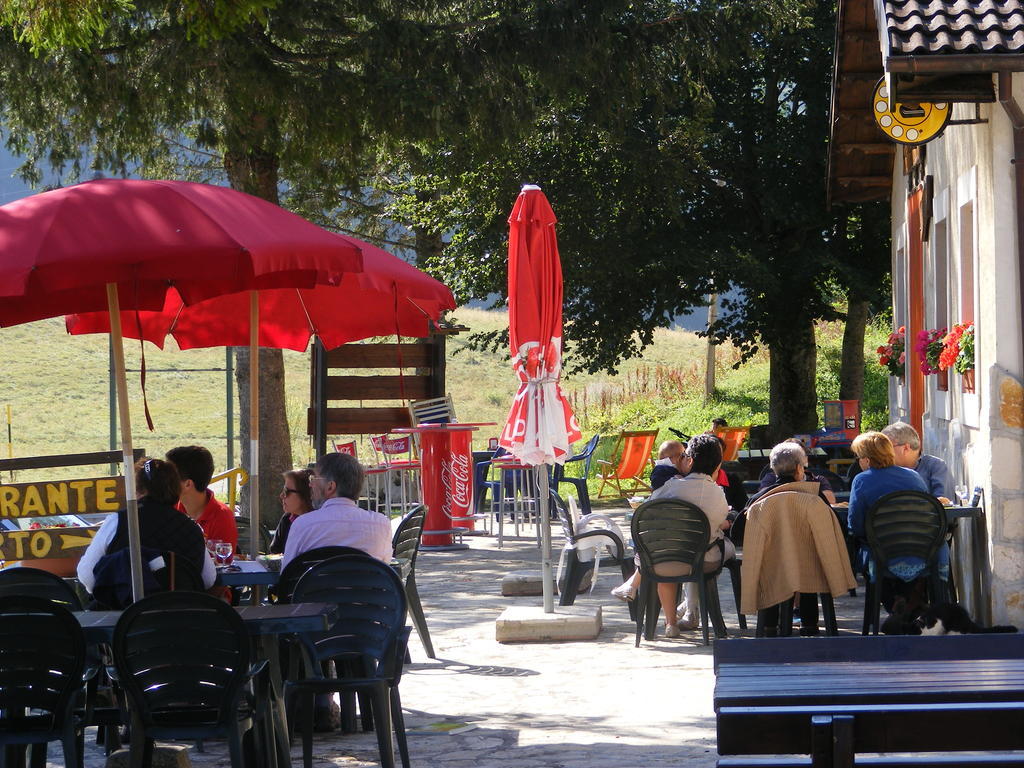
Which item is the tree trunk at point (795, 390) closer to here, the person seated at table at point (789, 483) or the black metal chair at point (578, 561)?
the black metal chair at point (578, 561)

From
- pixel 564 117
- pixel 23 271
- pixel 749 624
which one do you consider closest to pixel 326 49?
pixel 564 117

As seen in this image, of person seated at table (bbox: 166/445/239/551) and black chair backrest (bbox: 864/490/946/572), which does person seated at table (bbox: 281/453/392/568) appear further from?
black chair backrest (bbox: 864/490/946/572)

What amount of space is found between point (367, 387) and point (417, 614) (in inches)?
354

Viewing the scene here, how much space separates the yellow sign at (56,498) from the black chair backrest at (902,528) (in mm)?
4736

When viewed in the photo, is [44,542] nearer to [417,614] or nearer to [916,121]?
[417,614]

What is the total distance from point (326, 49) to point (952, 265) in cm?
709

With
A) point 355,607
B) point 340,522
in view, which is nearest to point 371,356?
point 340,522

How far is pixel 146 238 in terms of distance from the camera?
17.0ft

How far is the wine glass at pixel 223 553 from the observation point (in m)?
6.71

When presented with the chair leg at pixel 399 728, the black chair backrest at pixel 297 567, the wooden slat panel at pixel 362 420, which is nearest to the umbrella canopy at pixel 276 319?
the black chair backrest at pixel 297 567

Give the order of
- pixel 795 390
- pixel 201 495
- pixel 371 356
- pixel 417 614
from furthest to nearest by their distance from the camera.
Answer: pixel 795 390 < pixel 371 356 < pixel 417 614 < pixel 201 495

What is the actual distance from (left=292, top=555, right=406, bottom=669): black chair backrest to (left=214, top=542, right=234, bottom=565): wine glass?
107 cm

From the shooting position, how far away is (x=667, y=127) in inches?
728

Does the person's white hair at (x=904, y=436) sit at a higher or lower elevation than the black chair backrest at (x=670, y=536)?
higher
